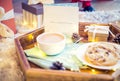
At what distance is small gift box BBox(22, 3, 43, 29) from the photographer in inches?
33.6

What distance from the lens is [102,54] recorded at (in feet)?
1.67

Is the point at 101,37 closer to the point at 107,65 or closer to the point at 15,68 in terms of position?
the point at 107,65

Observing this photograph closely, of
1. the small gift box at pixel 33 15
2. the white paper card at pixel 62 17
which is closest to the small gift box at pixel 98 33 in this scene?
the white paper card at pixel 62 17

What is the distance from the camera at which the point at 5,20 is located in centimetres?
82

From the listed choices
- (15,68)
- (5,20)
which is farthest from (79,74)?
(5,20)

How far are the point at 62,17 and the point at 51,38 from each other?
0.33 ft

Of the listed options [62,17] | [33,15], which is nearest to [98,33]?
[62,17]

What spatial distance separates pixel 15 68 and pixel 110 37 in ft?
1.15

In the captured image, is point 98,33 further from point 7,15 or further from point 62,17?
point 7,15

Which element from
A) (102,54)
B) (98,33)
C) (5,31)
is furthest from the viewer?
(5,31)

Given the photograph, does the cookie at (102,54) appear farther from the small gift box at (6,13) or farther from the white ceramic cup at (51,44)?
the small gift box at (6,13)

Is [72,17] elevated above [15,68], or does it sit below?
above

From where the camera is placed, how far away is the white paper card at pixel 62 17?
628 millimetres

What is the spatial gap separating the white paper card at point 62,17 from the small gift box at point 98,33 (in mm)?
55
